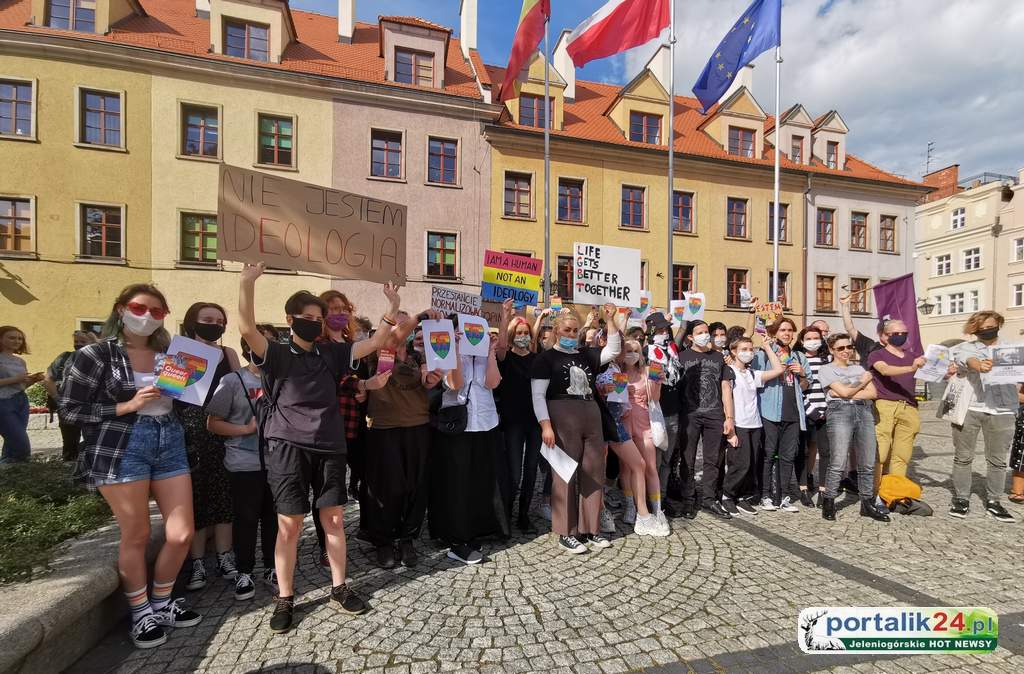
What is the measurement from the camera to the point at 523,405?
16.5 feet

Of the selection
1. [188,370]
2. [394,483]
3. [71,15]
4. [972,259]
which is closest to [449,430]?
[394,483]

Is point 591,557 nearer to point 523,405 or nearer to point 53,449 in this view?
point 523,405

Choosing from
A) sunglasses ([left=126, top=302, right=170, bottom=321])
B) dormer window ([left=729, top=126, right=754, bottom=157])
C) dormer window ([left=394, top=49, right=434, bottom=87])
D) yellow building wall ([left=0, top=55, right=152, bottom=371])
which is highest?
dormer window ([left=394, top=49, right=434, bottom=87])

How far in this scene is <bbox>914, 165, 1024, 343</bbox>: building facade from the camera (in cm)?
3556

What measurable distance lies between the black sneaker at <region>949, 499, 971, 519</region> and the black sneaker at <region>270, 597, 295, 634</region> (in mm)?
6475

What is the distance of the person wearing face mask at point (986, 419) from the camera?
5.36 m

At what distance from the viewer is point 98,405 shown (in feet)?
9.38

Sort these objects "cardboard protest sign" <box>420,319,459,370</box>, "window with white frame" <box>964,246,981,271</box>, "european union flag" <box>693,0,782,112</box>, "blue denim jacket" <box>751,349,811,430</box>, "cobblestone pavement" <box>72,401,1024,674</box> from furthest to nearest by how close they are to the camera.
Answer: "window with white frame" <box>964,246,981,271</box> < "european union flag" <box>693,0,782,112</box> < "blue denim jacket" <box>751,349,811,430</box> < "cardboard protest sign" <box>420,319,459,370</box> < "cobblestone pavement" <box>72,401,1024,674</box>

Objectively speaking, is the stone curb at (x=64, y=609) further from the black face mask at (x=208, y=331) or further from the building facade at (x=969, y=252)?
the building facade at (x=969, y=252)

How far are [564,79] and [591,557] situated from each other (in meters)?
22.8

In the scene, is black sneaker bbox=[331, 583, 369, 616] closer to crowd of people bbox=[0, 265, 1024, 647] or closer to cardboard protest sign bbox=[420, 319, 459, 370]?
crowd of people bbox=[0, 265, 1024, 647]

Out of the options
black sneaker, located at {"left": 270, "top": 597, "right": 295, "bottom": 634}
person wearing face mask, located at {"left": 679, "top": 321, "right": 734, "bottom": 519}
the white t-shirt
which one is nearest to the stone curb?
black sneaker, located at {"left": 270, "top": 597, "right": 295, "bottom": 634}

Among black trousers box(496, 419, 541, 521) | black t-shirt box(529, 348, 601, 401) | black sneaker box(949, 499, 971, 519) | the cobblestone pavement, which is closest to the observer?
the cobblestone pavement

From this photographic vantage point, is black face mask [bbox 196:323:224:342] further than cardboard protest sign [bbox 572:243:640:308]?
No
